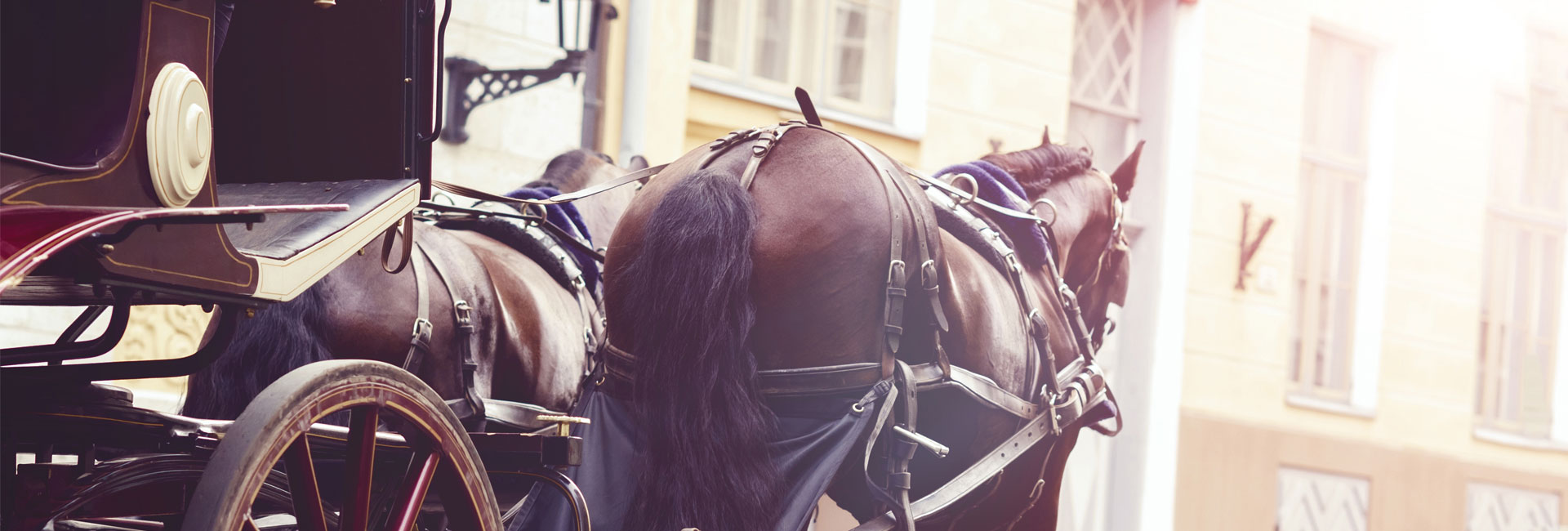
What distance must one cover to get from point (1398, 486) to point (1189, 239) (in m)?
2.73

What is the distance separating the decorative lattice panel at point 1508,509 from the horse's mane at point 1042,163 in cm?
797

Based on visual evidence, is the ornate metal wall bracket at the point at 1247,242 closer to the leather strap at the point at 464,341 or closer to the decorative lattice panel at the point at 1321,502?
the decorative lattice panel at the point at 1321,502

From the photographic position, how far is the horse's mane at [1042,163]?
4.39 meters

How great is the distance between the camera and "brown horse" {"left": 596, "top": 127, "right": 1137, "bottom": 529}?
119 inches

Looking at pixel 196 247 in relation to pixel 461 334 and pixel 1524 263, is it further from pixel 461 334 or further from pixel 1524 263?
pixel 1524 263

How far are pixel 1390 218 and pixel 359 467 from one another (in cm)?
982

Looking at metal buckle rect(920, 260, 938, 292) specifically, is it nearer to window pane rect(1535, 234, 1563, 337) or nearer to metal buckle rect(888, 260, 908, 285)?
metal buckle rect(888, 260, 908, 285)

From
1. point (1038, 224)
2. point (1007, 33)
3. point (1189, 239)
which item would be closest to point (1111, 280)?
point (1038, 224)

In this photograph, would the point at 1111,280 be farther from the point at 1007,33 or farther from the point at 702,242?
the point at 1007,33

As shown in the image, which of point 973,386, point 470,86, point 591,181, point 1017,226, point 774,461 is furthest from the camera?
point 470,86

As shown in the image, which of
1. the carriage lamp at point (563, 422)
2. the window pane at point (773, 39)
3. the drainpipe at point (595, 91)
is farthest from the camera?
the window pane at point (773, 39)

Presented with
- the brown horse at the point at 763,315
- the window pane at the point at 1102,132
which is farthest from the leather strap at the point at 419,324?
the window pane at the point at 1102,132

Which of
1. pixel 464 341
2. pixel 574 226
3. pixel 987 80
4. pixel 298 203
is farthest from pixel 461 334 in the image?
pixel 987 80

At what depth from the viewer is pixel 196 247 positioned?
2.13 m
